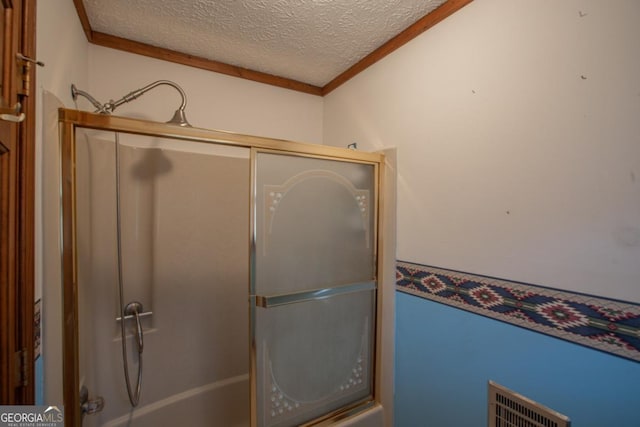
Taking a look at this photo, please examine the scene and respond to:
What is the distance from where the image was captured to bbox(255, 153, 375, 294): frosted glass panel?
120cm

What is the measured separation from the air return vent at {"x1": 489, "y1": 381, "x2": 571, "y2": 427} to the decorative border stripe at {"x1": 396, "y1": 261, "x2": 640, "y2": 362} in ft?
0.87

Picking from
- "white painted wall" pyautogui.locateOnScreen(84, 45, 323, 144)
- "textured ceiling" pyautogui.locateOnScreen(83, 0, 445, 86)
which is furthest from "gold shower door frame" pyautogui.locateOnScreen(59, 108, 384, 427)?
"textured ceiling" pyautogui.locateOnScreen(83, 0, 445, 86)

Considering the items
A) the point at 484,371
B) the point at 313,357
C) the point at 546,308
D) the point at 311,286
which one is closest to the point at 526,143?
the point at 546,308

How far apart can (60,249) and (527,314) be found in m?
1.64

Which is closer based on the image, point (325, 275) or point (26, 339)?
point (26, 339)

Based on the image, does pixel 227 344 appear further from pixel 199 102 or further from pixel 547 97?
pixel 547 97

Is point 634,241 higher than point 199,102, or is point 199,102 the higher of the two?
point 199,102

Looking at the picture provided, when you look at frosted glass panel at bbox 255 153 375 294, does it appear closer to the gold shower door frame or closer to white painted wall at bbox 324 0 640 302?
the gold shower door frame

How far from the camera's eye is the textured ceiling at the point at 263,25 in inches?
50.3

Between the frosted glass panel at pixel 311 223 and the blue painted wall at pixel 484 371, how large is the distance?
382 millimetres

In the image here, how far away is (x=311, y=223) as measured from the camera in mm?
1336

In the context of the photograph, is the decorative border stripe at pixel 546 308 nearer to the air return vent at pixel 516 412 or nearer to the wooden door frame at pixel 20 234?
the air return vent at pixel 516 412

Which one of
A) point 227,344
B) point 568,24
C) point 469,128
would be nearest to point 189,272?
point 227,344

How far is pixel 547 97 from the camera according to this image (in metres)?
0.93
